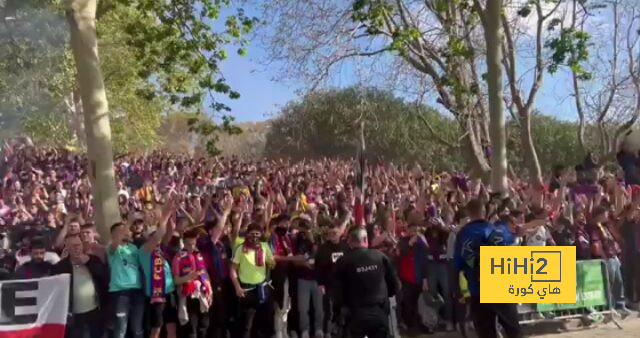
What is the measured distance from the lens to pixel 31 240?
9914 mm

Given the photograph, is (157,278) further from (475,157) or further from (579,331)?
(475,157)

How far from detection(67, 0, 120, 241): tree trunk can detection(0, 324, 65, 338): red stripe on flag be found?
2120 millimetres

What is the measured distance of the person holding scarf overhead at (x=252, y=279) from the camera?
10578 millimetres

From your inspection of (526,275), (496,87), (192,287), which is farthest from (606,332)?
(192,287)

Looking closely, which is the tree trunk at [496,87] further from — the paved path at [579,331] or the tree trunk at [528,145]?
the tree trunk at [528,145]

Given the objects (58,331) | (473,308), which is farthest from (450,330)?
(58,331)

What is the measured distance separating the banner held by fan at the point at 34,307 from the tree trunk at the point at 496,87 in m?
8.21

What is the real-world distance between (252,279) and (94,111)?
10.2ft

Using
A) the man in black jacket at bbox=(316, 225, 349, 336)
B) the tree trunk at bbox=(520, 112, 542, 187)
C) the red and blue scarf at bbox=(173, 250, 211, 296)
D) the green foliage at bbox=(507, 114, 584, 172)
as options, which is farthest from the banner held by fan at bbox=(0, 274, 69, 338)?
the green foliage at bbox=(507, 114, 584, 172)

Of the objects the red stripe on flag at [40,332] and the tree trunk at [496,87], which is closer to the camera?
the red stripe on flag at [40,332]

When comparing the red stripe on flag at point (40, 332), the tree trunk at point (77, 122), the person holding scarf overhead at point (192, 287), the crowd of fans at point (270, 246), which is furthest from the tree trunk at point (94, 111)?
the tree trunk at point (77, 122)

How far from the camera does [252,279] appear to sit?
10.6 meters

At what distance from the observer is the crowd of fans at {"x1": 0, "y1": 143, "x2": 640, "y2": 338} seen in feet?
31.9

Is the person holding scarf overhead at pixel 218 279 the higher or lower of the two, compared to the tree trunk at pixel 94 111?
lower
